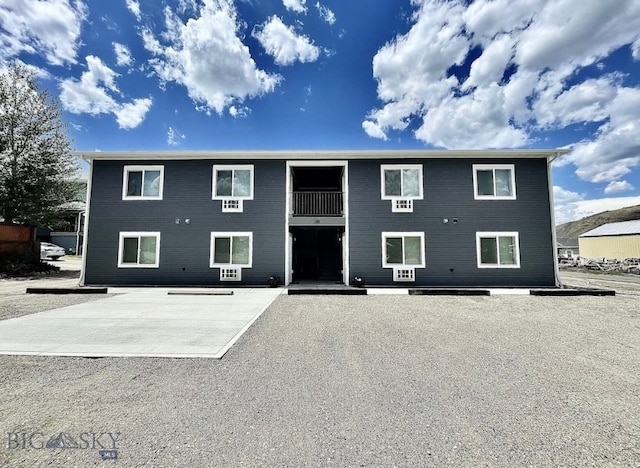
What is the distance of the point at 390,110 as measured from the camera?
56.6 ft

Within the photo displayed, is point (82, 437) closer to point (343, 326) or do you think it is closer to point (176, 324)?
point (176, 324)

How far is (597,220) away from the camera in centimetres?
9144

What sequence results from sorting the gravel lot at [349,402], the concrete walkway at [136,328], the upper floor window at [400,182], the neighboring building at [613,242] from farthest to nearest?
1. the neighboring building at [613,242]
2. the upper floor window at [400,182]
3. the concrete walkway at [136,328]
4. the gravel lot at [349,402]

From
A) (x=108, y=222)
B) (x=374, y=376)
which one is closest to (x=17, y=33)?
(x=108, y=222)

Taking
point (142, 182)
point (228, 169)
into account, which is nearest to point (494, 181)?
point (228, 169)

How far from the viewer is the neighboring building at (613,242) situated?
74.7 feet

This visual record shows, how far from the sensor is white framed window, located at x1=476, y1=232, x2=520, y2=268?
34.6 ft

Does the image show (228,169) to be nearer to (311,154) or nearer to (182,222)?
(182,222)

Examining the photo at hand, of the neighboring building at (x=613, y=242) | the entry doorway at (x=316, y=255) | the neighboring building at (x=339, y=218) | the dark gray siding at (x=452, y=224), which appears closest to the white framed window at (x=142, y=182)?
the neighboring building at (x=339, y=218)

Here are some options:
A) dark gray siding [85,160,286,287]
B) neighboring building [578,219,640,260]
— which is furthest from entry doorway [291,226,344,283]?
neighboring building [578,219,640,260]

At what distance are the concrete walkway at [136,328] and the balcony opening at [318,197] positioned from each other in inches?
192

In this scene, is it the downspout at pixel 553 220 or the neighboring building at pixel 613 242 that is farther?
the neighboring building at pixel 613 242

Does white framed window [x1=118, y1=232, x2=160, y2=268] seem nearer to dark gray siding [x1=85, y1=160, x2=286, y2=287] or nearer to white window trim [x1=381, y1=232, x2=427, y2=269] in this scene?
dark gray siding [x1=85, y1=160, x2=286, y2=287]

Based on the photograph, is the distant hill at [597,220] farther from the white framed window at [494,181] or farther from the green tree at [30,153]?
the green tree at [30,153]
